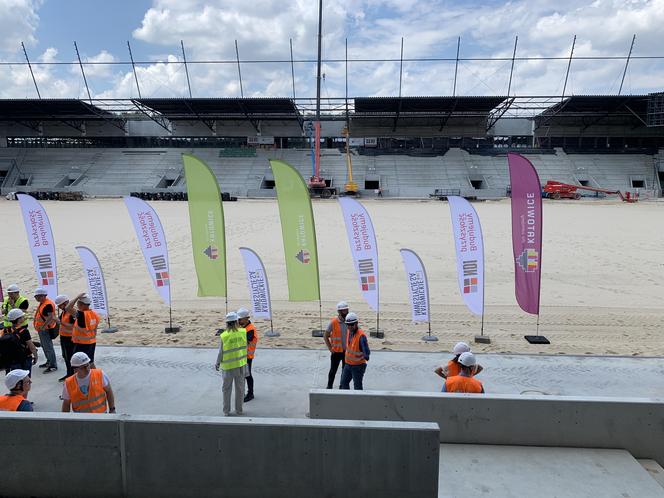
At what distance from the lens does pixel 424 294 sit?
8.57 metres

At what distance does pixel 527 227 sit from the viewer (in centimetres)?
820

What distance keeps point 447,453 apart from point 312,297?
196 inches

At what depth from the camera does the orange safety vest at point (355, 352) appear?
225 inches

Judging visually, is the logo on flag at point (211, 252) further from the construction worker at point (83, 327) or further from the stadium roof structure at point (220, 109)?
the stadium roof structure at point (220, 109)

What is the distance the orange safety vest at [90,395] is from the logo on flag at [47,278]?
231 inches

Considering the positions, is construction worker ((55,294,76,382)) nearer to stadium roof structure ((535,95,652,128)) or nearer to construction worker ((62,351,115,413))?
construction worker ((62,351,115,413))

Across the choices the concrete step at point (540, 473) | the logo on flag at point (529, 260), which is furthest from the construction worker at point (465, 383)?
the logo on flag at point (529, 260)

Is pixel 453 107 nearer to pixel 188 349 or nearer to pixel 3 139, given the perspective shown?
pixel 188 349

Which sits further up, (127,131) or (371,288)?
(127,131)

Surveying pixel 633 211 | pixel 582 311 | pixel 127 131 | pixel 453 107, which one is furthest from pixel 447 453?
pixel 127 131

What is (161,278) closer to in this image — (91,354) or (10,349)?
(91,354)

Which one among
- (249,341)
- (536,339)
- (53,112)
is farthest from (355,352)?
(53,112)

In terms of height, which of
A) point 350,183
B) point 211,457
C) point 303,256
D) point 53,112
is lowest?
point 211,457

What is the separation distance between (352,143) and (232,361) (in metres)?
53.6
